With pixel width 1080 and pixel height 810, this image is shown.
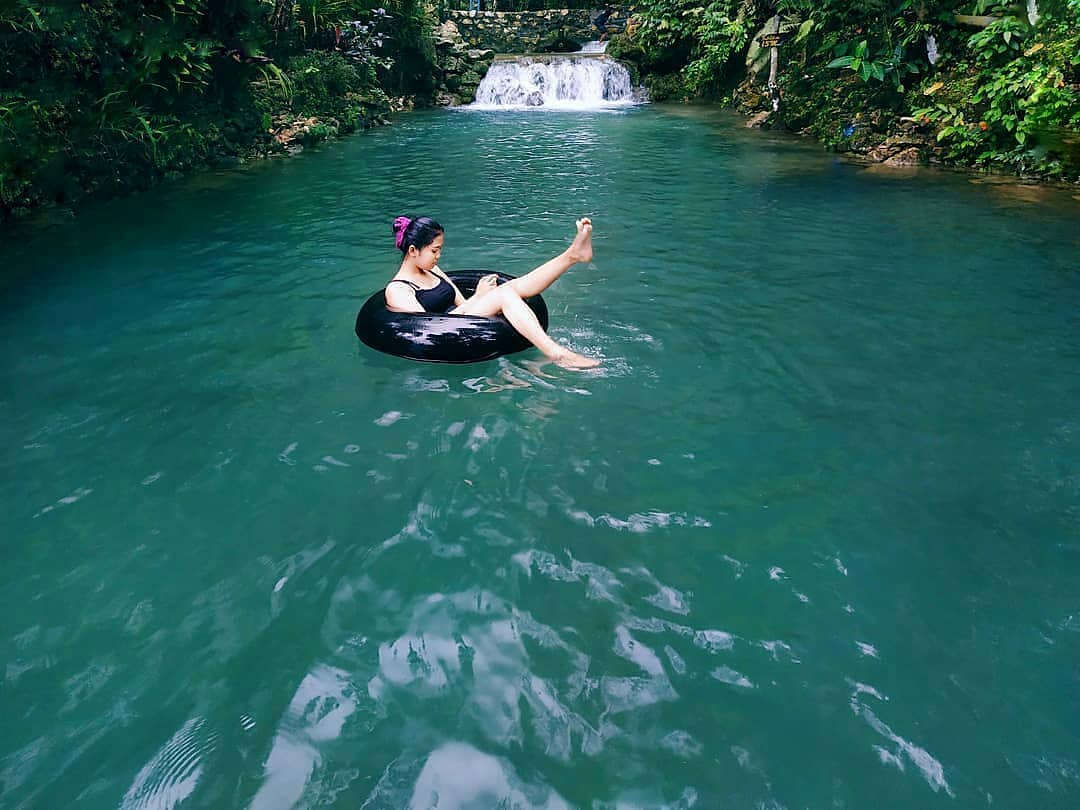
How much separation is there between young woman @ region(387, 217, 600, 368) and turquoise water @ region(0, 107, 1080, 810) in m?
0.27

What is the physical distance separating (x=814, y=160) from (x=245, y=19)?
10.4 m

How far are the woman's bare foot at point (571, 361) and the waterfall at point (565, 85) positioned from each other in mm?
20158

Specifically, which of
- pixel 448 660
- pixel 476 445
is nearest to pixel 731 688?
pixel 448 660

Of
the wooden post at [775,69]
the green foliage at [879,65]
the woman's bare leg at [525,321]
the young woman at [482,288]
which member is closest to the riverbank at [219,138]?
the young woman at [482,288]

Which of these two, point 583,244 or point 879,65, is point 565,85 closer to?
point 879,65

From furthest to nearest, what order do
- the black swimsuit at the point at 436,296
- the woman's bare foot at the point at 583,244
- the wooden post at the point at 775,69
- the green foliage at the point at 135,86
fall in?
the wooden post at the point at 775,69 < the green foliage at the point at 135,86 < the black swimsuit at the point at 436,296 < the woman's bare foot at the point at 583,244

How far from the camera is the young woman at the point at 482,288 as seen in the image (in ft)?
16.0

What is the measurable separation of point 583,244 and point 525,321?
0.66 m

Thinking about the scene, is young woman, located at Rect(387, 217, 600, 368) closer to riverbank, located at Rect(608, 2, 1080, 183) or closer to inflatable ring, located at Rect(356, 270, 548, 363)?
inflatable ring, located at Rect(356, 270, 548, 363)

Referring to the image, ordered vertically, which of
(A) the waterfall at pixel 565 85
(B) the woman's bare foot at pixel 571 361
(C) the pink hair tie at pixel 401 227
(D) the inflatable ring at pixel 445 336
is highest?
(C) the pink hair tie at pixel 401 227

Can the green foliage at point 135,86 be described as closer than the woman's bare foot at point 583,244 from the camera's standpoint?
No

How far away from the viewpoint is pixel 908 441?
4.00 meters

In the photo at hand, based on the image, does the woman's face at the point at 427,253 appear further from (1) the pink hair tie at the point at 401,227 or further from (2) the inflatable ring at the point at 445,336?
(2) the inflatable ring at the point at 445,336

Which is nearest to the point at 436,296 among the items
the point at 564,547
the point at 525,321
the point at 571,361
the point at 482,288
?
the point at 482,288
